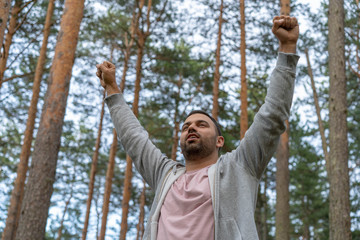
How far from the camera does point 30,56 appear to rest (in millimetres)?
12180

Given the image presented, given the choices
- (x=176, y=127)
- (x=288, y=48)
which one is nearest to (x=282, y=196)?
(x=176, y=127)

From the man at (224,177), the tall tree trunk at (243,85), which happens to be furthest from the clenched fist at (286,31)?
the tall tree trunk at (243,85)

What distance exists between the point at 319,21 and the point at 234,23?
4306mm

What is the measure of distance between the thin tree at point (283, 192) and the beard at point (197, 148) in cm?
780

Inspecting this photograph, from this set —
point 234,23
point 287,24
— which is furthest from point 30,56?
point 287,24

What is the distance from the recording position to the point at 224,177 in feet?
7.01

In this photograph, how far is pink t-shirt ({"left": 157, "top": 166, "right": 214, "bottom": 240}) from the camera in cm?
195

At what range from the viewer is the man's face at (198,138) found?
2.38m

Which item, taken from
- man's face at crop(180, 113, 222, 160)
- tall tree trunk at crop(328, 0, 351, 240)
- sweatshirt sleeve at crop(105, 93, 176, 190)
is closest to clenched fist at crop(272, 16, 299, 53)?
man's face at crop(180, 113, 222, 160)

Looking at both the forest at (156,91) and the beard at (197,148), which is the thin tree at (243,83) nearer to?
the forest at (156,91)

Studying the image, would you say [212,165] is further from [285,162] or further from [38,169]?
[285,162]

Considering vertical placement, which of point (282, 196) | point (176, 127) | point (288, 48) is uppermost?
point (176, 127)

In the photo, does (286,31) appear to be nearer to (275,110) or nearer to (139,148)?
(275,110)

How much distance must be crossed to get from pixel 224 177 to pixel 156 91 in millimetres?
13060
